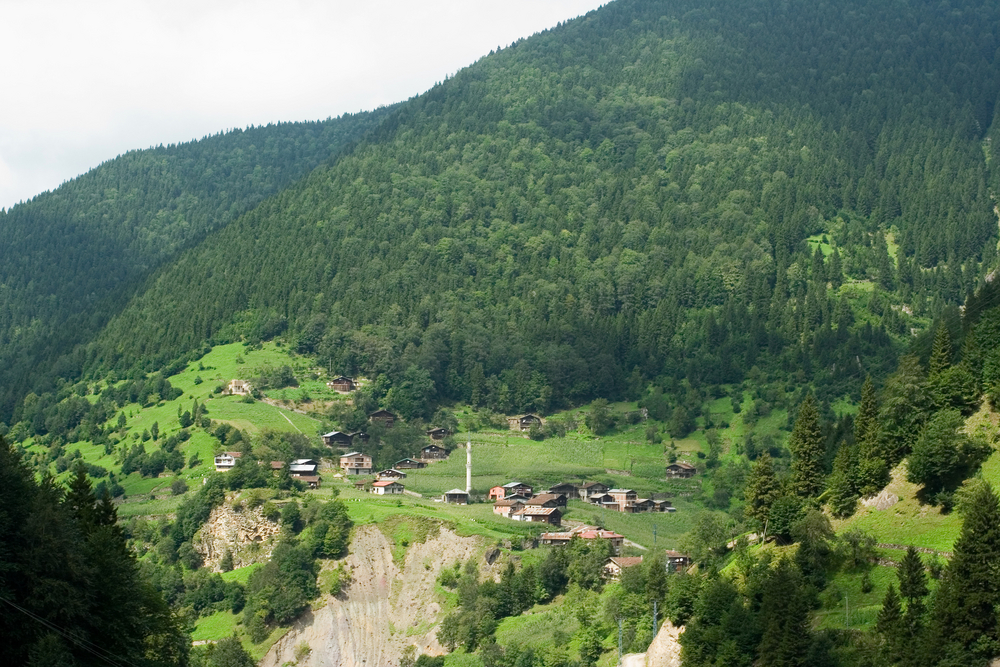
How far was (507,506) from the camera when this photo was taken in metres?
156

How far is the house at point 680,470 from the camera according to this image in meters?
169

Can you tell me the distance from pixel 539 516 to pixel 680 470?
2463 cm

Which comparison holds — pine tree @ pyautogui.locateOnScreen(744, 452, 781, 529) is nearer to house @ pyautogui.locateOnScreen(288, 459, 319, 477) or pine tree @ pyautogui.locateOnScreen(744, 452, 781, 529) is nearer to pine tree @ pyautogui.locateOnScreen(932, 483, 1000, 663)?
pine tree @ pyautogui.locateOnScreen(932, 483, 1000, 663)

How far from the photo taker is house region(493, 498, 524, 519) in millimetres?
155000

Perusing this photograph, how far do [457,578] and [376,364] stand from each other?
211 feet

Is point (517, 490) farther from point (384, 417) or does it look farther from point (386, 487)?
point (384, 417)

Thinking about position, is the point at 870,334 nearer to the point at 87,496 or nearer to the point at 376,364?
the point at 376,364

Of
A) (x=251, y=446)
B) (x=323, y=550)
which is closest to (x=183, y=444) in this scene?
(x=251, y=446)

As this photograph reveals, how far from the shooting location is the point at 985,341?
3684 inches

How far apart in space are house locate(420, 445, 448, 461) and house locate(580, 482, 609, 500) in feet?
75.2

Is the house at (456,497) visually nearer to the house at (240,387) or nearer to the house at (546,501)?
the house at (546,501)

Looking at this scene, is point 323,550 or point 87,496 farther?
point 323,550

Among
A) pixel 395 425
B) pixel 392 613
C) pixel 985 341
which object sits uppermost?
pixel 985 341

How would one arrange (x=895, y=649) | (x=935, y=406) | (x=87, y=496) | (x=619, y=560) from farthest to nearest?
1. (x=619, y=560)
2. (x=935, y=406)
3. (x=87, y=496)
4. (x=895, y=649)
